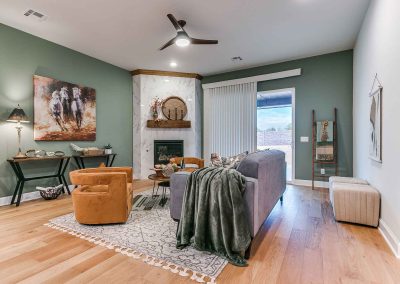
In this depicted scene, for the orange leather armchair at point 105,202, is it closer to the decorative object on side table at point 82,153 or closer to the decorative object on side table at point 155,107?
the decorative object on side table at point 82,153

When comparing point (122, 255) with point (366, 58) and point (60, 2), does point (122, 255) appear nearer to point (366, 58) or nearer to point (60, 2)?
point (60, 2)

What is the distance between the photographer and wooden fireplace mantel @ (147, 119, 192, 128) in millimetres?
5965

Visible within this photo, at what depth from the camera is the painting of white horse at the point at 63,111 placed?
4090 mm

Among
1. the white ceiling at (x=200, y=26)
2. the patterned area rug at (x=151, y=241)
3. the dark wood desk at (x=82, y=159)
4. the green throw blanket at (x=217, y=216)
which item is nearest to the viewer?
the patterned area rug at (x=151, y=241)

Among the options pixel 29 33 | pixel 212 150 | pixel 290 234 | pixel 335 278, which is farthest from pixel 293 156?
pixel 29 33

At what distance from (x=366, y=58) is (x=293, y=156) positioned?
248 cm

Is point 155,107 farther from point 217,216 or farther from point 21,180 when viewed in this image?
point 217,216

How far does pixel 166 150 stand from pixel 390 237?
4929 mm

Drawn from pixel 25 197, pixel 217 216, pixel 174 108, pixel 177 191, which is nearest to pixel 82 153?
pixel 25 197

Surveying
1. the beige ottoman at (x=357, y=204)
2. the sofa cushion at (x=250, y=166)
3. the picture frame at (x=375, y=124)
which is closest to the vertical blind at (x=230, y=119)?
the picture frame at (x=375, y=124)

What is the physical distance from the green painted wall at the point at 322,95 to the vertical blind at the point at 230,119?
0.75 metres

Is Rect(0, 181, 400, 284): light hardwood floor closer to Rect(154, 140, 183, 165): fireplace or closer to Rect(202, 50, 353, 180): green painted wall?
Rect(202, 50, 353, 180): green painted wall

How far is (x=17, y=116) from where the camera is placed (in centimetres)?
353

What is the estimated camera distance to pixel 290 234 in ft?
8.30
